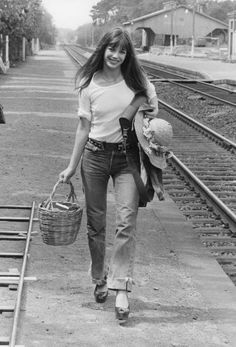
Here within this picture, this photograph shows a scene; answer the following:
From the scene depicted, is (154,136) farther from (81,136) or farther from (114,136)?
A: (81,136)

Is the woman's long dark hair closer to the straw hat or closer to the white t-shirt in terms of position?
the white t-shirt

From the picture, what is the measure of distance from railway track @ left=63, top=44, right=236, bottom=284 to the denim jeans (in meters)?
1.84

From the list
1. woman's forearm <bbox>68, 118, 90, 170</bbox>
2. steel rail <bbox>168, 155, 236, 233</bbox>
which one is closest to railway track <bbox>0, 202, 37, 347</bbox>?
woman's forearm <bbox>68, 118, 90, 170</bbox>

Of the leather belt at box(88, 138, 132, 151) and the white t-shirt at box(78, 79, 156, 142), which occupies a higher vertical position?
the white t-shirt at box(78, 79, 156, 142)

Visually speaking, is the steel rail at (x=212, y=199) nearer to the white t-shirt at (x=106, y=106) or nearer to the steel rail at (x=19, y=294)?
the steel rail at (x=19, y=294)

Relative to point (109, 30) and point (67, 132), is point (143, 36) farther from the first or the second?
point (109, 30)

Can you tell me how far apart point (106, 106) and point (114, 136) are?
0.66ft

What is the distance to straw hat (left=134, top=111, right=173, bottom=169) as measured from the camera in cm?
479

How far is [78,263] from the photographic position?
6.16 metres

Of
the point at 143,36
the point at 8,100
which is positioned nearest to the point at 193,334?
the point at 8,100

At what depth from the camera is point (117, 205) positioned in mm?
4980

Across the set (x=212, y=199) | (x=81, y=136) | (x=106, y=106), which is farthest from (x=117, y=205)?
(x=212, y=199)

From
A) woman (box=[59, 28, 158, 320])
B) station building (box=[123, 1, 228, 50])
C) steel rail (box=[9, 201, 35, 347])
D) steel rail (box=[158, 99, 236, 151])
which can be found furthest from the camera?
station building (box=[123, 1, 228, 50])

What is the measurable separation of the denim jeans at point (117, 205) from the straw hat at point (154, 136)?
157 mm
